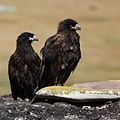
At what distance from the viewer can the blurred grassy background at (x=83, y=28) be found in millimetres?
28866

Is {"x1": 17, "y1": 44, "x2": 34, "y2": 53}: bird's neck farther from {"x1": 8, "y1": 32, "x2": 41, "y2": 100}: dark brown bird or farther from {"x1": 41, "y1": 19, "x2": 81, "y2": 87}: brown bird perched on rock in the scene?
{"x1": 41, "y1": 19, "x2": 81, "y2": 87}: brown bird perched on rock

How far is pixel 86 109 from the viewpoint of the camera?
9.00 m

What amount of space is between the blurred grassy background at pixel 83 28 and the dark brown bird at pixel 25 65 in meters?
10.3

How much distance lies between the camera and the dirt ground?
8.51m

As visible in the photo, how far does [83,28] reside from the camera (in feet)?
144

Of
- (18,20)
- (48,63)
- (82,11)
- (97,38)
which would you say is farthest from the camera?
(82,11)

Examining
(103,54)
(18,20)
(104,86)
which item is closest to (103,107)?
(104,86)

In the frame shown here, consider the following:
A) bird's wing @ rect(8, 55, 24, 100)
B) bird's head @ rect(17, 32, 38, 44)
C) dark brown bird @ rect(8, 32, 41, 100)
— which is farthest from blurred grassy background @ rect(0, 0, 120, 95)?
bird's head @ rect(17, 32, 38, 44)

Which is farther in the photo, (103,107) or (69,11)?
(69,11)

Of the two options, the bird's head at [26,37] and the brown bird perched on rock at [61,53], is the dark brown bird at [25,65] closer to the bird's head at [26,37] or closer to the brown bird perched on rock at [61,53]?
the bird's head at [26,37]

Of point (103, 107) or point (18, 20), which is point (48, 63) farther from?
point (18, 20)

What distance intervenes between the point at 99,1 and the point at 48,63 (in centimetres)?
4974

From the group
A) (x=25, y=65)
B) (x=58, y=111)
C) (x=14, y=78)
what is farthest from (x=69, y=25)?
(x=58, y=111)

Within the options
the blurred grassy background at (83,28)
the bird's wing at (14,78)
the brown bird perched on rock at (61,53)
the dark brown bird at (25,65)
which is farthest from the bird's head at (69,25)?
the blurred grassy background at (83,28)
